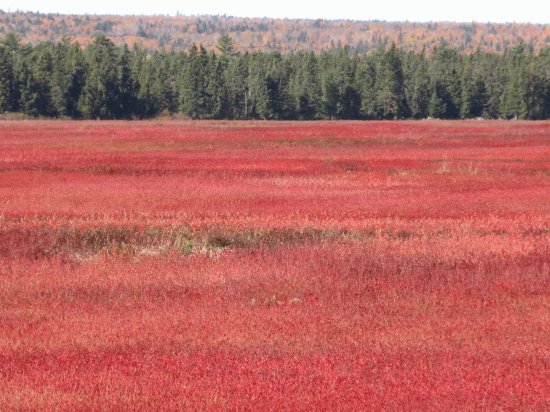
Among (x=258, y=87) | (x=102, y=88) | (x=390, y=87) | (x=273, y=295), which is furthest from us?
(x=390, y=87)

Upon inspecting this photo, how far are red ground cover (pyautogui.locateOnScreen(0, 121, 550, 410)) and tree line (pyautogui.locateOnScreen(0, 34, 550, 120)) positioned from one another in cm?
7262

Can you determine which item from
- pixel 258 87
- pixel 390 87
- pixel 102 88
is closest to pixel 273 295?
pixel 102 88

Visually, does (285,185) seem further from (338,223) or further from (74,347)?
(74,347)

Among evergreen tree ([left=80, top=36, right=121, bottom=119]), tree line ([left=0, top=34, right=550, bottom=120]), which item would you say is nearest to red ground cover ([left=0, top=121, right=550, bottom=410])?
evergreen tree ([left=80, top=36, right=121, bottom=119])

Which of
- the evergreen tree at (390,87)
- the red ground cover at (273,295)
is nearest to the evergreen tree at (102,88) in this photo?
the evergreen tree at (390,87)

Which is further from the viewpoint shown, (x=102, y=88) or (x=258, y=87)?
(x=258, y=87)

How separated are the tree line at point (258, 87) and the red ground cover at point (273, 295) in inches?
2859

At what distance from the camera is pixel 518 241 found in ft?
63.8

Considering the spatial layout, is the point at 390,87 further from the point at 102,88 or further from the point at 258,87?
the point at 102,88

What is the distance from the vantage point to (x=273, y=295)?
14.6 m

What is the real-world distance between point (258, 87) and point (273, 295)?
10001 centimetres

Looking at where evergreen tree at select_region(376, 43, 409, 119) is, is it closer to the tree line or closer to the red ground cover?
the tree line

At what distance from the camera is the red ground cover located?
9773 millimetres

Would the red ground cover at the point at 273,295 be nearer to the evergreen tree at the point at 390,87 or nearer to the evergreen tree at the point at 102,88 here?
the evergreen tree at the point at 102,88
